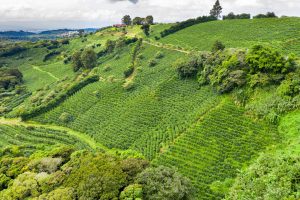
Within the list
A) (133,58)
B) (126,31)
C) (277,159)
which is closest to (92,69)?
(133,58)

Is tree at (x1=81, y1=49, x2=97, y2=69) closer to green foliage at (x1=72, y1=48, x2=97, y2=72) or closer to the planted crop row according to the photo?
green foliage at (x1=72, y1=48, x2=97, y2=72)

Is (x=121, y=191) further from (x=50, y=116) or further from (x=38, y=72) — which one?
(x=38, y=72)

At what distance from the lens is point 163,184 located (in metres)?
32.4

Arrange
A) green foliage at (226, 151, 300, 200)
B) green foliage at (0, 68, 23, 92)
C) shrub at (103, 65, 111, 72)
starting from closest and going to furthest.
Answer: green foliage at (226, 151, 300, 200) → shrub at (103, 65, 111, 72) → green foliage at (0, 68, 23, 92)

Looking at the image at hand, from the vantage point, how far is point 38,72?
12019 cm

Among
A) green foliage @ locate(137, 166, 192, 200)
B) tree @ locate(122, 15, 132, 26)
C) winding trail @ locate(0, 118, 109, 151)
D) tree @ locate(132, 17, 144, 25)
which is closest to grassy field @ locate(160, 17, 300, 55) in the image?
tree @ locate(132, 17, 144, 25)

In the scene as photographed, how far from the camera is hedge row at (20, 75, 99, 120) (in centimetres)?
7231

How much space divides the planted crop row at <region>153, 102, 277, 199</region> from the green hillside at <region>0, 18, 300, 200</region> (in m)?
0.17

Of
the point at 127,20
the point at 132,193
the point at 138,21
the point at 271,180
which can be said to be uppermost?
the point at 127,20

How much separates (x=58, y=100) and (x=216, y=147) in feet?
166

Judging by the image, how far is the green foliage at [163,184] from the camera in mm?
31391

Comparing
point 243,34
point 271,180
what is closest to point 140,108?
point 271,180

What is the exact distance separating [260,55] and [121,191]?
1628 inches

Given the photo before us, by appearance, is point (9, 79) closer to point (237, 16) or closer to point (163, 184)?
point (163, 184)
